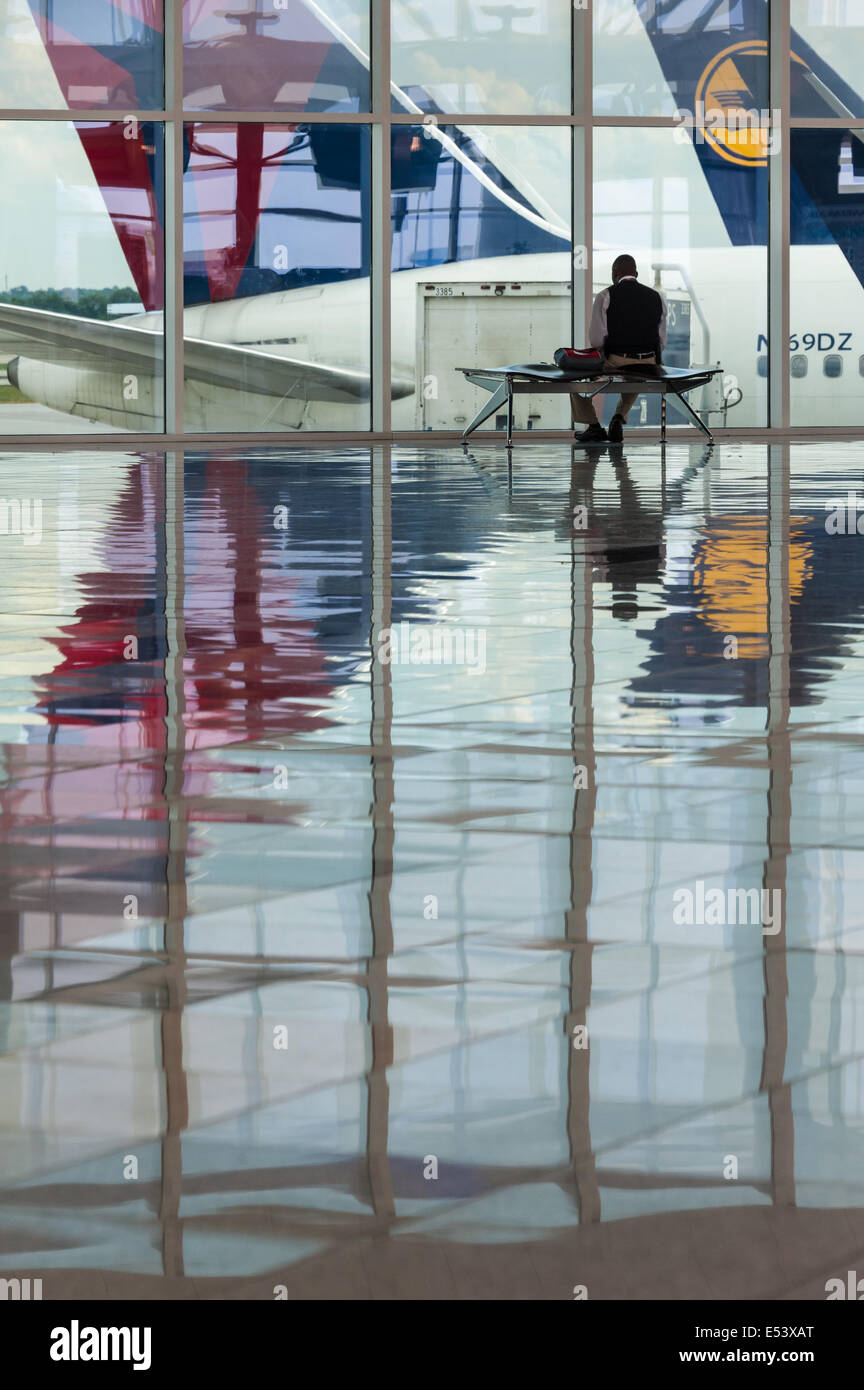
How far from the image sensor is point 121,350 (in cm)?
1827

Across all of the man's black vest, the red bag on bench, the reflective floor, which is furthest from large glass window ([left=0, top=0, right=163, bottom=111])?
the reflective floor

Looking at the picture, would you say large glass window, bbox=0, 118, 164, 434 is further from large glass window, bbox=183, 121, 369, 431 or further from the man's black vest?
the man's black vest

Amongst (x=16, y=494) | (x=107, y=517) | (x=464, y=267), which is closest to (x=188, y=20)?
(x=464, y=267)

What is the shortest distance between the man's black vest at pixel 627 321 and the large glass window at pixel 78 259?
15.5ft

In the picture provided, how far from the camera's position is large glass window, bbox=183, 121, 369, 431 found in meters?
18.2

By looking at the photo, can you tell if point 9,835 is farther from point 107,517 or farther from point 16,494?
point 16,494

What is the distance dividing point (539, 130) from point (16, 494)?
9.75 meters

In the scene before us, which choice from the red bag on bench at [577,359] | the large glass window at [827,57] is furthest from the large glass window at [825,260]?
the red bag on bench at [577,359]

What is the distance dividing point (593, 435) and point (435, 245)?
3162 millimetres

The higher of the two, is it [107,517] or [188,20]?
[188,20]

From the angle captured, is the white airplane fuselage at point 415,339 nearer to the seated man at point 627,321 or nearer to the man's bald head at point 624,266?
the man's bald head at point 624,266

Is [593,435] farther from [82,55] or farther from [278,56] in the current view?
[82,55]

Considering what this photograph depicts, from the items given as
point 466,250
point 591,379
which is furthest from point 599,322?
point 466,250

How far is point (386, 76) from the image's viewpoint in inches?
723
